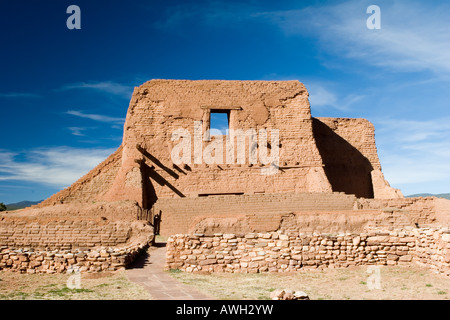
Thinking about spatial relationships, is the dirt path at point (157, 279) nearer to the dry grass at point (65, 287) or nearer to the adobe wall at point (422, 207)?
the dry grass at point (65, 287)

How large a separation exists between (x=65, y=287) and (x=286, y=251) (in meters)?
5.11

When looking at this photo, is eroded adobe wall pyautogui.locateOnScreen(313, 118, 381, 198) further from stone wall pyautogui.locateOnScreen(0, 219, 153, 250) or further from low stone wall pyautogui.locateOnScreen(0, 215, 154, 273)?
stone wall pyautogui.locateOnScreen(0, 219, 153, 250)

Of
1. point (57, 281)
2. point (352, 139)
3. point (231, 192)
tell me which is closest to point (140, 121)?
point (231, 192)

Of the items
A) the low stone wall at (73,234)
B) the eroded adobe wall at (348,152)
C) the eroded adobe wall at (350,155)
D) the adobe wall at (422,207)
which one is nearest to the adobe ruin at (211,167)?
the adobe wall at (422,207)

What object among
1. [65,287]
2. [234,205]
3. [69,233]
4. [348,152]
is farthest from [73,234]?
[348,152]

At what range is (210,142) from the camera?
21.3m

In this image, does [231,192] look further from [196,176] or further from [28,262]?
[28,262]

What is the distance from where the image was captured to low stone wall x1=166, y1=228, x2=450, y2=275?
9.65 m

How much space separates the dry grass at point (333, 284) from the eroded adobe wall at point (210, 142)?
37.3 ft

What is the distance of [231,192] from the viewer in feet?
67.5

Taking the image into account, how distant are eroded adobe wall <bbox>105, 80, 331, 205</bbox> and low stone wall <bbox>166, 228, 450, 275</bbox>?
1048 centimetres

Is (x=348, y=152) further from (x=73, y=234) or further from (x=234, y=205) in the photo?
(x=73, y=234)

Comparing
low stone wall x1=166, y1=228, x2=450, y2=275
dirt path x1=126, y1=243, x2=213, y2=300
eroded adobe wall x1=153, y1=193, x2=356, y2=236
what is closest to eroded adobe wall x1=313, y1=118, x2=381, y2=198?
eroded adobe wall x1=153, y1=193, x2=356, y2=236
